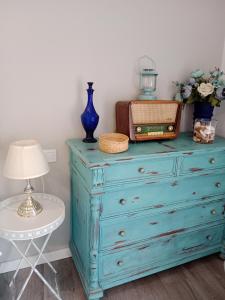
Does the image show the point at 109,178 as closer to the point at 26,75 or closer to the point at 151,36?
the point at 26,75

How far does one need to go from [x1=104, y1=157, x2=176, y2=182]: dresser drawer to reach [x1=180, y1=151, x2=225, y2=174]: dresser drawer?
0.36 ft

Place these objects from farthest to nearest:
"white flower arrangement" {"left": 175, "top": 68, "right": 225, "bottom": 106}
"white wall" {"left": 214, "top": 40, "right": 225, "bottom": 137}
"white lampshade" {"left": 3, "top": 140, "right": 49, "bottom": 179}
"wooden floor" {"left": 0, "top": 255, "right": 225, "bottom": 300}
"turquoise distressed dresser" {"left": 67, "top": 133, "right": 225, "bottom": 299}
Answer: "white wall" {"left": 214, "top": 40, "right": 225, "bottom": 137} → "white flower arrangement" {"left": 175, "top": 68, "right": 225, "bottom": 106} → "wooden floor" {"left": 0, "top": 255, "right": 225, "bottom": 300} → "turquoise distressed dresser" {"left": 67, "top": 133, "right": 225, "bottom": 299} → "white lampshade" {"left": 3, "top": 140, "right": 49, "bottom": 179}

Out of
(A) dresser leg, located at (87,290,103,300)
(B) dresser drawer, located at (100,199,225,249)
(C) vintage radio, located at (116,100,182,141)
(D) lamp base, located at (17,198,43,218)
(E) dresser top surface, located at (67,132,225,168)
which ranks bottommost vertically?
(A) dresser leg, located at (87,290,103,300)

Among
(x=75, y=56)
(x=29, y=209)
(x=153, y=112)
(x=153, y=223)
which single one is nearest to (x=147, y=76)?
(x=153, y=112)

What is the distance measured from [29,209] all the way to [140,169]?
767 millimetres

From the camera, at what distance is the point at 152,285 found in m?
1.88

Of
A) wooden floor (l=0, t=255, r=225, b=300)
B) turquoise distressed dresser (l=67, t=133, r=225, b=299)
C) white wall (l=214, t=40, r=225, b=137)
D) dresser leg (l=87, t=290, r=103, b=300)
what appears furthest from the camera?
white wall (l=214, t=40, r=225, b=137)

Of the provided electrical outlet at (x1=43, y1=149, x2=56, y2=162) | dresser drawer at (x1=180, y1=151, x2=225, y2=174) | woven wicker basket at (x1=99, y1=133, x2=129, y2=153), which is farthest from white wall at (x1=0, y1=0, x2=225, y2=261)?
dresser drawer at (x1=180, y1=151, x2=225, y2=174)

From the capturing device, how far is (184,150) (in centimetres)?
169

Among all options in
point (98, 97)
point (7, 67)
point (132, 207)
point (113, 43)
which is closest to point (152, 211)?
point (132, 207)

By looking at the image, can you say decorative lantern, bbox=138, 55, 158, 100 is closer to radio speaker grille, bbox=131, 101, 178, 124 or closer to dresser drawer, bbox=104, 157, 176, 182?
radio speaker grille, bbox=131, 101, 178, 124

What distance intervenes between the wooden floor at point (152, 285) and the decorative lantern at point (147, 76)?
1452 mm

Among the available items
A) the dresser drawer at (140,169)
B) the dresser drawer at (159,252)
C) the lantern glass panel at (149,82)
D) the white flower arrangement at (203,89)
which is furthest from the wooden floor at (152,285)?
the lantern glass panel at (149,82)

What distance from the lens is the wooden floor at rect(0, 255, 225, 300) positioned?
5.82 feet
